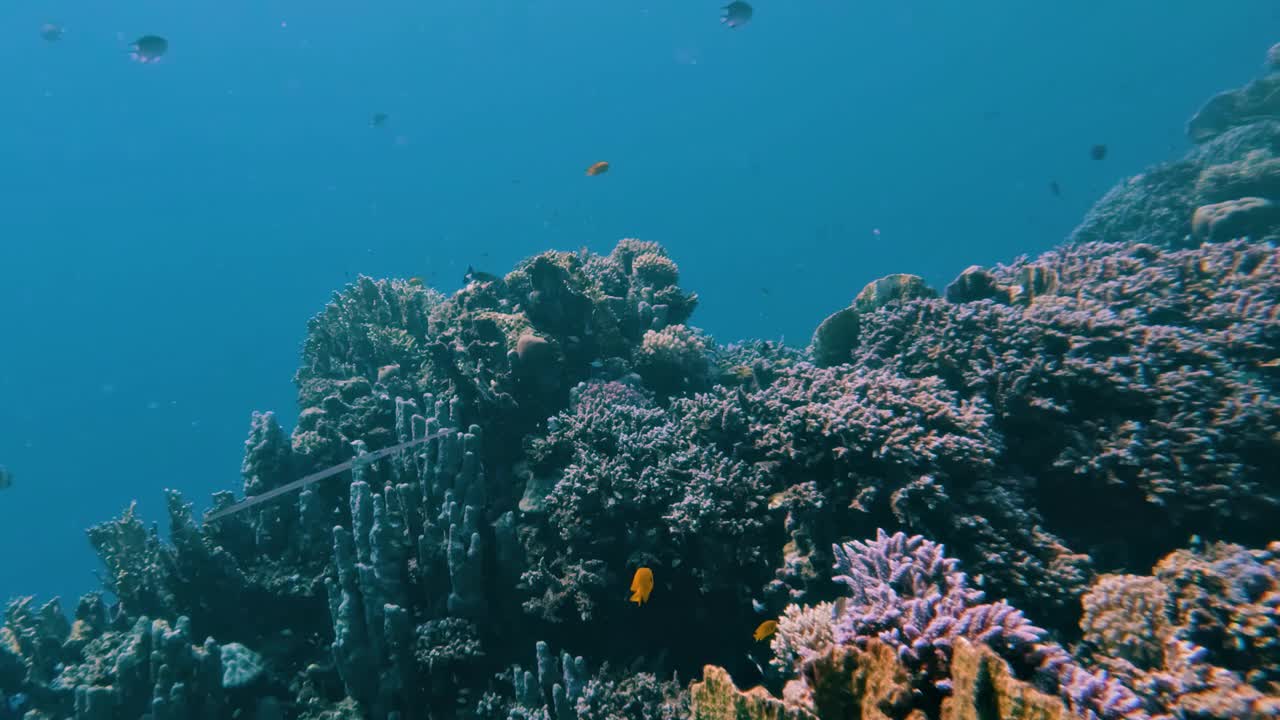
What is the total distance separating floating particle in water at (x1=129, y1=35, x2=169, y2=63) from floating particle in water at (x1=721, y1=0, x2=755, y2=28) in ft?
41.9

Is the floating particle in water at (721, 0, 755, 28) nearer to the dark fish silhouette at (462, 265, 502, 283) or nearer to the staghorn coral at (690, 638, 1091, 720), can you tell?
the dark fish silhouette at (462, 265, 502, 283)

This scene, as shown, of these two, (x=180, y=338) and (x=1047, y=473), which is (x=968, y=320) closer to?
(x=1047, y=473)

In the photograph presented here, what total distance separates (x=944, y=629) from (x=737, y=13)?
47.7ft

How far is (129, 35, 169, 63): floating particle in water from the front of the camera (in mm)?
12602

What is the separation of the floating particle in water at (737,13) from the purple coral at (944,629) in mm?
13601

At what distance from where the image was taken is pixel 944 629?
121 inches

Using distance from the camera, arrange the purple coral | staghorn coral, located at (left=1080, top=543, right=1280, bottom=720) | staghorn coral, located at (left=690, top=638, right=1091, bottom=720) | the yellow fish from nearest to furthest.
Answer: staghorn coral, located at (left=690, top=638, right=1091, bottom=720)
the purple coral
staghorn coral, located at (left=1080, top=543, right=1280, bottom=720)
the yellow fish

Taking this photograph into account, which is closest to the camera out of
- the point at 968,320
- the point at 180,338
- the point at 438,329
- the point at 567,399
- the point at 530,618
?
the point at 530,618

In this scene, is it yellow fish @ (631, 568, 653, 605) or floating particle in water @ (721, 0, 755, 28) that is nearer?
yellow fish @ (631, 568, 653, 605)

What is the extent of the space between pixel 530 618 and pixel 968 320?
605cm

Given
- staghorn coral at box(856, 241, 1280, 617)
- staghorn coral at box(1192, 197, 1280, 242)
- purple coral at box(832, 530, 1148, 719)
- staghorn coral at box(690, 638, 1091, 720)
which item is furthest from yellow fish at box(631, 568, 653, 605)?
staghorn coral at box(1192, 197, 1280, 242)

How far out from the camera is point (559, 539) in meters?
Answer: 6.15

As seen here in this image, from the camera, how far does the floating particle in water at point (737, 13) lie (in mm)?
13641

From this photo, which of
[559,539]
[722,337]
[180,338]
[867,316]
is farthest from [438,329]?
[180,338]
